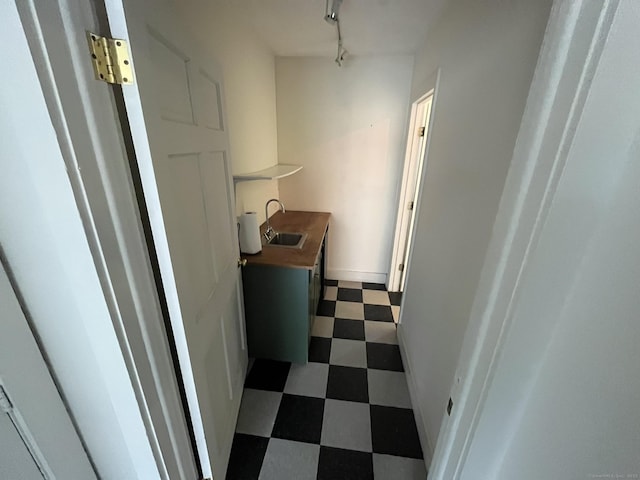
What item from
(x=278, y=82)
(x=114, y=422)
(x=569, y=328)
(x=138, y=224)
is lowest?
(x=114, y=422)

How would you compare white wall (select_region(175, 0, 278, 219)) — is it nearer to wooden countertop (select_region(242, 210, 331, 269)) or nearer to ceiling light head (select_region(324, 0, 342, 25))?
wooden countertop (select_region(242, 210, 331, 269))

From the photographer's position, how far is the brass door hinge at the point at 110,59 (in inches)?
20.3

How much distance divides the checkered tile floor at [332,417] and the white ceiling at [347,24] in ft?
7.60

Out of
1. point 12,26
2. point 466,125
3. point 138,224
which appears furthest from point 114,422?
point 466,125

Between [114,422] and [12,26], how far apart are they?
986 millimetres

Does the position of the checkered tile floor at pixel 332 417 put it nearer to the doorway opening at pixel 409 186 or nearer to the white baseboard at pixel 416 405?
the white baseboard at pixel 416 405

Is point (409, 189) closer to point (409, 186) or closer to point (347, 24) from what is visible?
point (409, 186)

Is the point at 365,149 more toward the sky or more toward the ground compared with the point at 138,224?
more toward the sky

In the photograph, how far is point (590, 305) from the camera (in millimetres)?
452

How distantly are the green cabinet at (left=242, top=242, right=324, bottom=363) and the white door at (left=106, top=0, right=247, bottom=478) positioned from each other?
29cm

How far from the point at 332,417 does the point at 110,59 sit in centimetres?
184

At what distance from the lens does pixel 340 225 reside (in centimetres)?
288

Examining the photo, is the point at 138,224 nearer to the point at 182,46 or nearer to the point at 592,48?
the point at 182,46

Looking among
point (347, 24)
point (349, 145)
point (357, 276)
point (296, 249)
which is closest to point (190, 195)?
point (296, 249)
